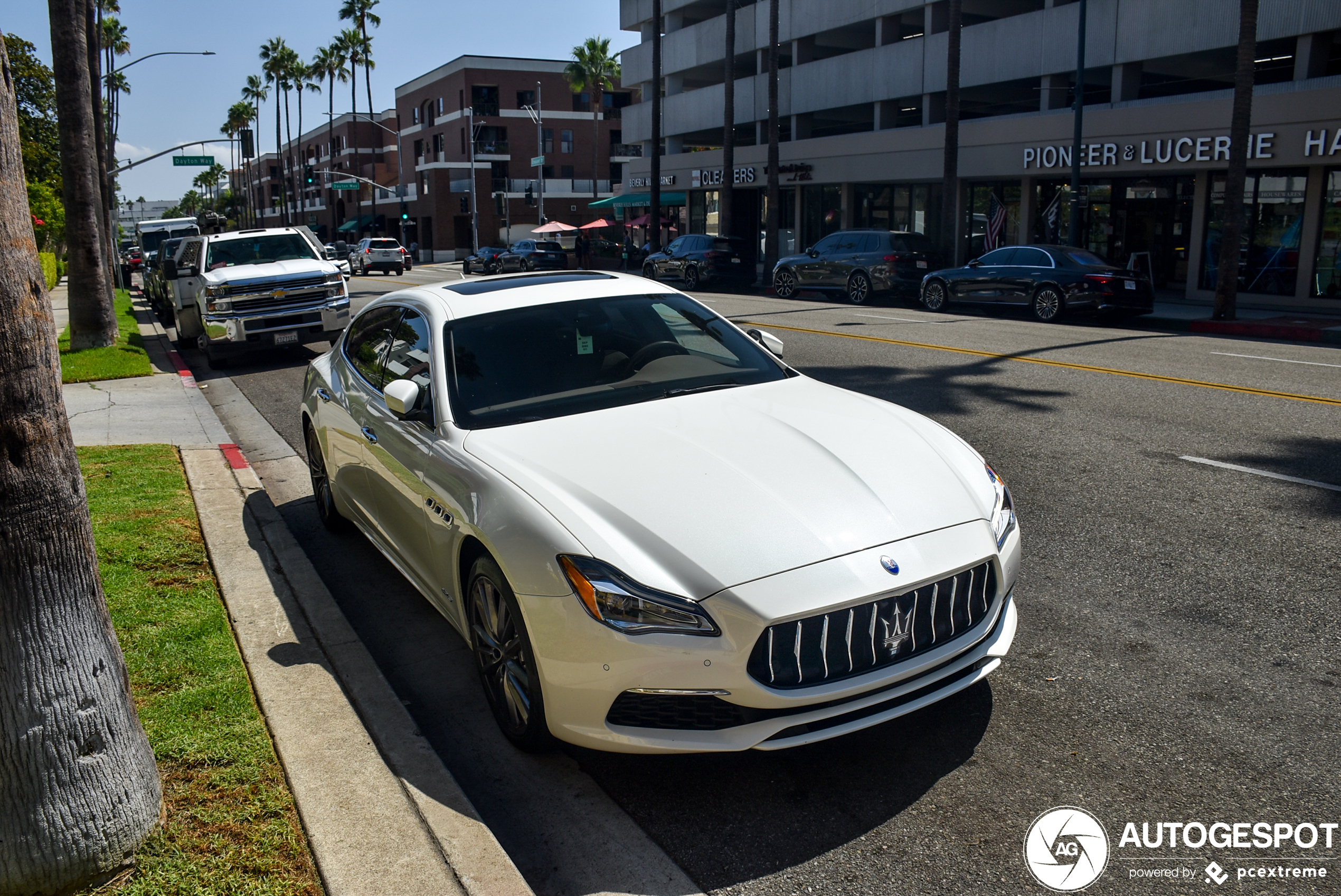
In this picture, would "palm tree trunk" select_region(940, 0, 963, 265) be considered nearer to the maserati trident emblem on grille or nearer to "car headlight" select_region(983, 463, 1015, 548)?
"car headlight" select_region(983, 463, 1015, 548)

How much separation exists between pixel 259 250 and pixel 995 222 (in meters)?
21.7

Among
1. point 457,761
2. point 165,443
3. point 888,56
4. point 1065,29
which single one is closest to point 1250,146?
point 1065,29

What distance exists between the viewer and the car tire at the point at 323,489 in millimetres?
6672

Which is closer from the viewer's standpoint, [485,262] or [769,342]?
[769,342]

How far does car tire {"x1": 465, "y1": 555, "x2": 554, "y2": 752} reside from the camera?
3721mm

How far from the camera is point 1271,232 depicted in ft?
79.2

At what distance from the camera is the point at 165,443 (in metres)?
9.55

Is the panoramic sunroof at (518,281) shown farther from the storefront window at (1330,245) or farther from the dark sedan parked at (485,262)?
the dark sedan parked at (485,262)

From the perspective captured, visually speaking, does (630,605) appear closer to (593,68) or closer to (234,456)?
(234,456)

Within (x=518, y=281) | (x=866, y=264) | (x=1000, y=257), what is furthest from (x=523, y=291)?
(x=866, y=264)

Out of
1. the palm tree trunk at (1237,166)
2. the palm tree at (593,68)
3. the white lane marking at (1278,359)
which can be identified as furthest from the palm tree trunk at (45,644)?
the palm tree at (593,68)

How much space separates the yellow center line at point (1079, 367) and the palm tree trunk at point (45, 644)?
10.4 meters

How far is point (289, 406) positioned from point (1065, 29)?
25038mm

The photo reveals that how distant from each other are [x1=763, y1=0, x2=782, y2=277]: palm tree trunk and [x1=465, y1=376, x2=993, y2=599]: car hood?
29.3 metres
